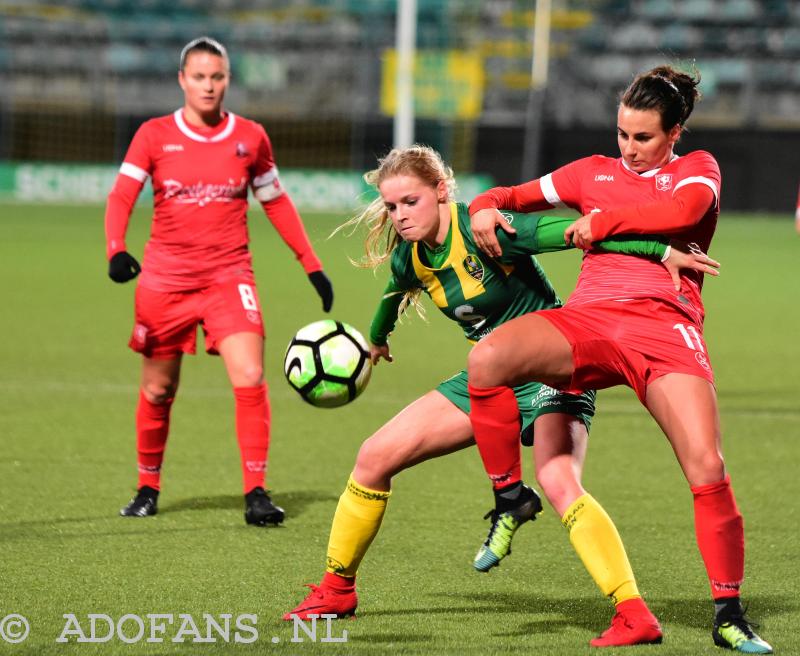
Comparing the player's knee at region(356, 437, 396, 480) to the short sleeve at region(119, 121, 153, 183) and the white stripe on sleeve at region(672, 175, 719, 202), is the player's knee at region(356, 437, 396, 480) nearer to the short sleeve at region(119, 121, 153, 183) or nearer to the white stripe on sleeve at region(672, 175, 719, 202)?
the white stripe on sleeve at region(672, 175, 719, 202)

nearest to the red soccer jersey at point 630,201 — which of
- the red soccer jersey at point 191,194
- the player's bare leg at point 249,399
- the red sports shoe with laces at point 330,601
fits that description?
the red sports shoe with laces at point 330,601

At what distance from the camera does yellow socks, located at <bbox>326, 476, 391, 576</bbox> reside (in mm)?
4117

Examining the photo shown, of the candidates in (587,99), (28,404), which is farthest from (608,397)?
(587,99)

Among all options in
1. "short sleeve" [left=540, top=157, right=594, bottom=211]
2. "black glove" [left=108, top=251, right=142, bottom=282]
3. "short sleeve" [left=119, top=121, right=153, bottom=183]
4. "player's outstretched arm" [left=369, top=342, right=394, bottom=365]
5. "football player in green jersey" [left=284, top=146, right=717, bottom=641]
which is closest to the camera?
"football player in green jersey" [left=284, top=146, right=717, bottom=641]

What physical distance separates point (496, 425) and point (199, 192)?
2.40m

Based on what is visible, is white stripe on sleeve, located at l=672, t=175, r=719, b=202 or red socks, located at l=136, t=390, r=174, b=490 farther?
red socks, located at l=136, t=390, r=174, b=490

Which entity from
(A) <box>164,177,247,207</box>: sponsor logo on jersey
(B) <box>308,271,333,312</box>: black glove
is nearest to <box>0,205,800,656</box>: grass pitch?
(B) <box>308,271,333,312</box>: black glove

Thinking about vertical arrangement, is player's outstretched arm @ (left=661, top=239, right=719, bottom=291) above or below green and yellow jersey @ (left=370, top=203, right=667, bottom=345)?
above

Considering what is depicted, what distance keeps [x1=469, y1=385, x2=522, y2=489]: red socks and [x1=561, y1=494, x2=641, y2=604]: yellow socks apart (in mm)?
259

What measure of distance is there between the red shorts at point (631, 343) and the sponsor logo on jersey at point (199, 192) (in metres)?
2.33

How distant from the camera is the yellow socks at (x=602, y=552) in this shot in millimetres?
3812

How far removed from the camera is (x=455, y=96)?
29016mm

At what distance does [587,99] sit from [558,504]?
2903 cm

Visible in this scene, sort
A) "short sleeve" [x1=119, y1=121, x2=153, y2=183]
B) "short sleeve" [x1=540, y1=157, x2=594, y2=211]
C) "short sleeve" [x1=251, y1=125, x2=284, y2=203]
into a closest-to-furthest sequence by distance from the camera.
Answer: "short sleeve" [x1=540, y1=157, x2=594, y2=211] → "short sleeve" [x1=119, y1=121, x2=153, y2=183] → "short sleeve" [x1=251, y1=125, x2=284, y2=203]
